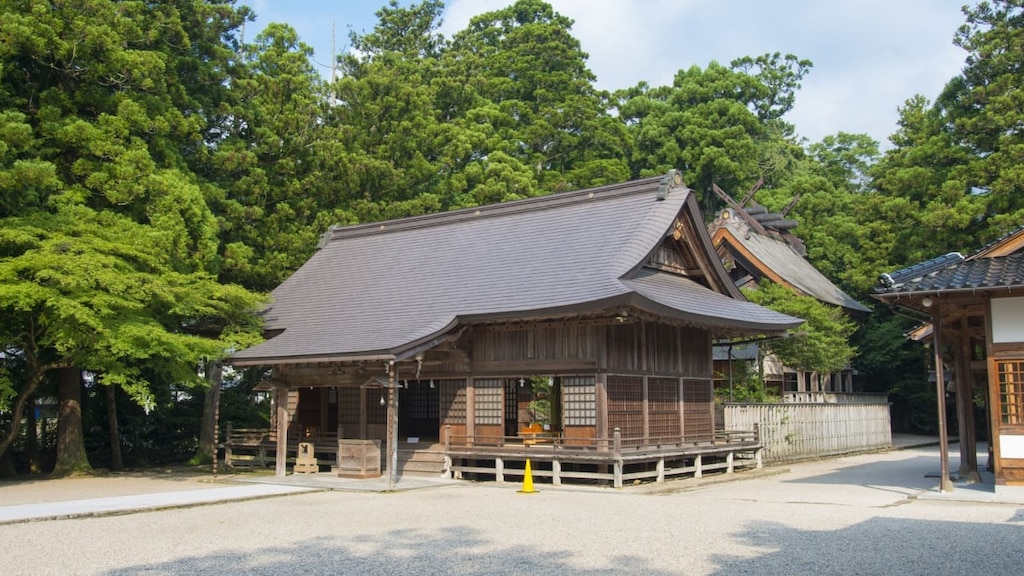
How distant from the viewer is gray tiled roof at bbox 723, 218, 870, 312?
33844 mm

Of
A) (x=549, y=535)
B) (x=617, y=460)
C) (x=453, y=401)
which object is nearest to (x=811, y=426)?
(x=617, y=460)

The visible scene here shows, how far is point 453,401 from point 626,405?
3938 mm

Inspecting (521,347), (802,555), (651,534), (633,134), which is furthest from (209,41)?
(633,134)

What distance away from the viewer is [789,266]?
36062 mm

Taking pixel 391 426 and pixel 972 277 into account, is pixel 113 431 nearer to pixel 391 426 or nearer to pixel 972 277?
pixel 391 426

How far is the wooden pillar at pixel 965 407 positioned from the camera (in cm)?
1703

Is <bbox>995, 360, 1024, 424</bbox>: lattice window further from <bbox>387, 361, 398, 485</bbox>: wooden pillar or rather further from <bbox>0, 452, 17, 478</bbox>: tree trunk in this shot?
<bbox>0, 452, 17, 478</bbox>: tree trunk

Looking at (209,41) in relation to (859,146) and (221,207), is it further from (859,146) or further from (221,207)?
(859,146)

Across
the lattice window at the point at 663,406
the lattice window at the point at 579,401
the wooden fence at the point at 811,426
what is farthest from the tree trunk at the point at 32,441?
the wooden fence at the point at 811,426

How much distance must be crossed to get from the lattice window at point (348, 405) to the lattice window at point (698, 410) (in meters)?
8.16

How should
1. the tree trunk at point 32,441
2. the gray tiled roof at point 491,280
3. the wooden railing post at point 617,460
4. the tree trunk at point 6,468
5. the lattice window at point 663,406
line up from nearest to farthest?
the wooden railing post at point 617,460 < the gray tiled roof at point 491,280 < the lattice window at point 663,406 < the tree trunk at point 6,468 < the tree trunk at point 32,441

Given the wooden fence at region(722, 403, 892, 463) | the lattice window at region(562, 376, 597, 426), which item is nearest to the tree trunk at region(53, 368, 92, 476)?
the lattice window at region(562, 376, 597, 426)

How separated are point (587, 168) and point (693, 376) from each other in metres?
24.3

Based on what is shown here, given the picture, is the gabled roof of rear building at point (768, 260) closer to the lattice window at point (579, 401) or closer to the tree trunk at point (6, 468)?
the lattice window at point (579, 401)
